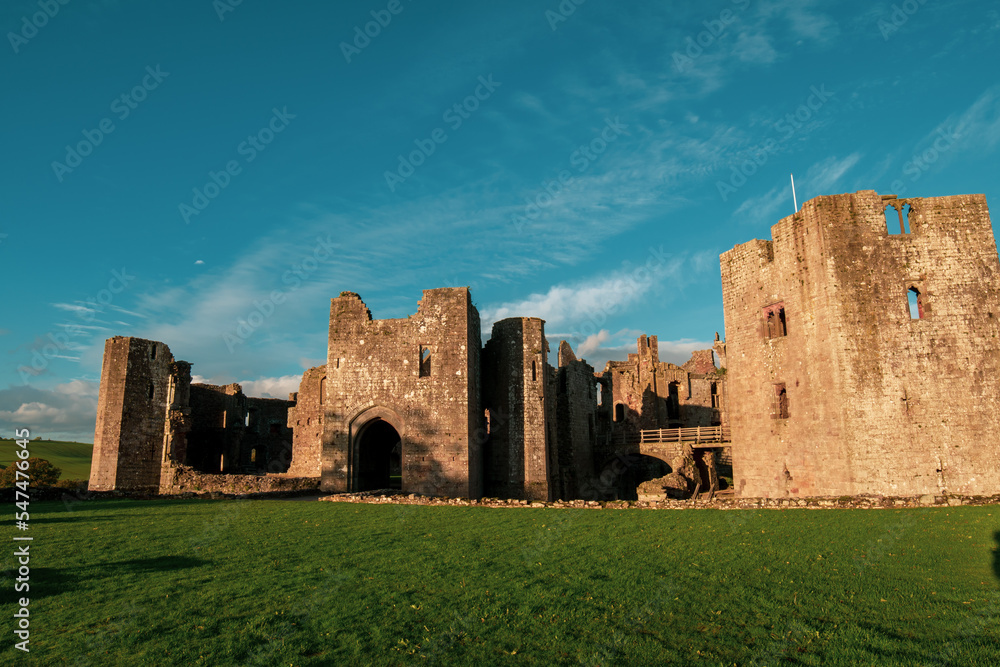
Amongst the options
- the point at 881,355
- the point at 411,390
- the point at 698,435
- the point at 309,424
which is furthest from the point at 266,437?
the point at 881,355

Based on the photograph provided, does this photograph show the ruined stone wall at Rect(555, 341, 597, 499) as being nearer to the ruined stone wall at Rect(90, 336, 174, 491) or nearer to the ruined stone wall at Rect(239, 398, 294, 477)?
the ruined stone wall at Rect(239, 398, 294, 477)

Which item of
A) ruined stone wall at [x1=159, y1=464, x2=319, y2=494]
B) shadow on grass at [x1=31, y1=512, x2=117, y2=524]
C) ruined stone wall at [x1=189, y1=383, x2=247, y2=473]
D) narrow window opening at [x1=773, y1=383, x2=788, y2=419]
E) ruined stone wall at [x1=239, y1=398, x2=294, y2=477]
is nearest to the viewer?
shadow on grass at [x1=31, y1=512, x2=117, y2=524]

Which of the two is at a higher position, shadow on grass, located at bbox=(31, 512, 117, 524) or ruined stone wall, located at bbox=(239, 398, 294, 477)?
ruined stone wall, located at bbox=(239, 398, 294, 477)

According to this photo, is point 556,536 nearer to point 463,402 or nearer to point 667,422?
point 463,402

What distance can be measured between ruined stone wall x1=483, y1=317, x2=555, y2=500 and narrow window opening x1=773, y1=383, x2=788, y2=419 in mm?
10647

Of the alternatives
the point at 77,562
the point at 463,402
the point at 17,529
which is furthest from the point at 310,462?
the point at 77,562

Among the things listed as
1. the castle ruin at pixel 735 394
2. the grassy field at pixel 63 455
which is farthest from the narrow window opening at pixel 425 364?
the grassy field at pixel 63 455

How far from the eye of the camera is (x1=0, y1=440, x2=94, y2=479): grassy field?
5891 cm

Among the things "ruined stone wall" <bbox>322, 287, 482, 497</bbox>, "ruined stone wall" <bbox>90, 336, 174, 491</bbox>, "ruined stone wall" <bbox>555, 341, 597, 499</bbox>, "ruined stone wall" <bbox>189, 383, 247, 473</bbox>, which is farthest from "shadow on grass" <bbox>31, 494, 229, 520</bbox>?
"ruined stone wall" <bbox>555, 341, 597, 499</bbox>

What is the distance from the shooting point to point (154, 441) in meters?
33.5

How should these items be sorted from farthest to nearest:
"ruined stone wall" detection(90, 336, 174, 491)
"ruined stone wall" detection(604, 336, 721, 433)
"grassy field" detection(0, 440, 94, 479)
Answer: "grassy field" detection(0, 440, 94, 479) < "ruined stone wall" detection(604, 336, 721, 433) < "ruined stone wall" detection(90, 336, 174, 491)

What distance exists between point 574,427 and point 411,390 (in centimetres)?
1237

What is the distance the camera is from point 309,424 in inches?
1469

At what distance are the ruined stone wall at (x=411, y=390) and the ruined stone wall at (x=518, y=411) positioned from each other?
1418 millimetres
